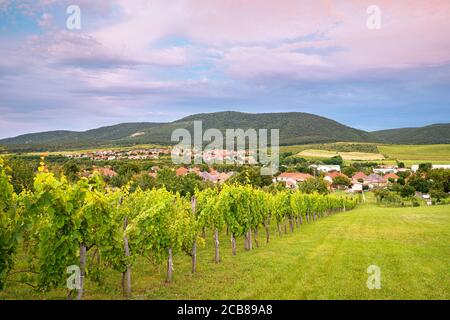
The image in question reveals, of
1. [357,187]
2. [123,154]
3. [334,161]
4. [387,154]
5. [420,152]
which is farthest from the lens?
[387,154]

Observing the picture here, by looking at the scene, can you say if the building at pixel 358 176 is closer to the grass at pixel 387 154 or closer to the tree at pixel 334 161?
the tree at pixel 334 161

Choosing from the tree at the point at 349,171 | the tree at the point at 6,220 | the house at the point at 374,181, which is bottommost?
the house at the point at 374,181

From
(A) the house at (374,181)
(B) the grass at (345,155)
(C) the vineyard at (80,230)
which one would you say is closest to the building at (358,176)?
(A) the house at (374,181)

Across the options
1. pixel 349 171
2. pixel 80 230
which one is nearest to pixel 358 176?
pixel 349 171

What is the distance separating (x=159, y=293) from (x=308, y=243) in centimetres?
1260

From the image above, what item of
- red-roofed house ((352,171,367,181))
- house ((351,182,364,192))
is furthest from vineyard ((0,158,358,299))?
red-roofed house ((352,171,367,181))

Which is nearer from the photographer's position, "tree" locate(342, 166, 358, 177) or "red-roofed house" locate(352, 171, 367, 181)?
"red-roofed house" locate(352, 171, 367, 181)

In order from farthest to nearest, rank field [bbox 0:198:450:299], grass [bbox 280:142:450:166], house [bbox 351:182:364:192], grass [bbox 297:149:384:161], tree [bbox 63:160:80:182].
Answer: grass [bbox 297:149:384:161] → grass [bbox 280:142:450:166] → house [bbox 351:182:364:192] → tree [bbox 63:160:80:182] → field [bbox 0:198:450:299]

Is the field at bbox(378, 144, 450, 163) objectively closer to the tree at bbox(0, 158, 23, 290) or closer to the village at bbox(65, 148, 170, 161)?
the village at bbox(65, 148, 170, 161)

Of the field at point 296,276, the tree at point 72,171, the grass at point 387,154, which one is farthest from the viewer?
the grass at point 387,154

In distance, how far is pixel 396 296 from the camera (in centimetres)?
996

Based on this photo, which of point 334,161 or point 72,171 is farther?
point 334,161

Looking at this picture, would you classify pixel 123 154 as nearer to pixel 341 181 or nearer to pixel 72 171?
pixel 341 181

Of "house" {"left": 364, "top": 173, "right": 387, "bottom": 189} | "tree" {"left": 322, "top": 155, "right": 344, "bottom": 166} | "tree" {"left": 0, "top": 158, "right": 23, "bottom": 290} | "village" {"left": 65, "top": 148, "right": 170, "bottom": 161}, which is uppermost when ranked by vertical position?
"tree" {"left": 0, "top": 158, "right": 23, "bottom": 290}
